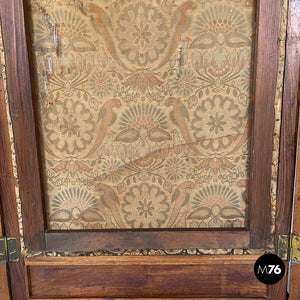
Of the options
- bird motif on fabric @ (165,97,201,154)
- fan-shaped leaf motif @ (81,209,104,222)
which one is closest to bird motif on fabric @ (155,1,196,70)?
bird motif on fabric @ (165,97,201,154)

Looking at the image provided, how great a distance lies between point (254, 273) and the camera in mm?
753

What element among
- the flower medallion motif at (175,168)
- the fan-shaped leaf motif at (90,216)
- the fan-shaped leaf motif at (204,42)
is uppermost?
the fan-shaped leaf motif at (204,42)

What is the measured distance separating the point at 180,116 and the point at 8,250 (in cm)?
56

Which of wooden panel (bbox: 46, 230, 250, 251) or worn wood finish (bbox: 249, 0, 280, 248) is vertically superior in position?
worn wood finish (bbox: 249, 0, 280, 248)

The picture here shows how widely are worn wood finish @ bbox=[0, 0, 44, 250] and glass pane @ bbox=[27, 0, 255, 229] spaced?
1.0 inches

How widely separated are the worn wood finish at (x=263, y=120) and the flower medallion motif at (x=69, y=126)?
1.32 feet

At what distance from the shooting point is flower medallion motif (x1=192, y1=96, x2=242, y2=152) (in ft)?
2.28

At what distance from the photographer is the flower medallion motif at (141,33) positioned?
0.66 m

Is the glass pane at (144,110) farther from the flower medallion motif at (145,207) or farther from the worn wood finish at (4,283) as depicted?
the worn wood finish at (4,283)

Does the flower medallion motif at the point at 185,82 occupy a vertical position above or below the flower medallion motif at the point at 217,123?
above

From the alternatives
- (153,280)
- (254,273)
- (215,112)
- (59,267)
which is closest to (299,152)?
(215,112)

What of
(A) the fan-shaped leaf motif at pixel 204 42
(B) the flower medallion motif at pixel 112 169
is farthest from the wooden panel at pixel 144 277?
(A) the fan-shaped leaf motif at pixel 204 42

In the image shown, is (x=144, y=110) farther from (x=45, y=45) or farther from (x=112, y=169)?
(x=45, y=45)

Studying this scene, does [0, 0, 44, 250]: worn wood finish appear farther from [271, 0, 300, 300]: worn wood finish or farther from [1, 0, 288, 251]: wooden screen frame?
[271, 0, 300, 300]: worn wood finish
